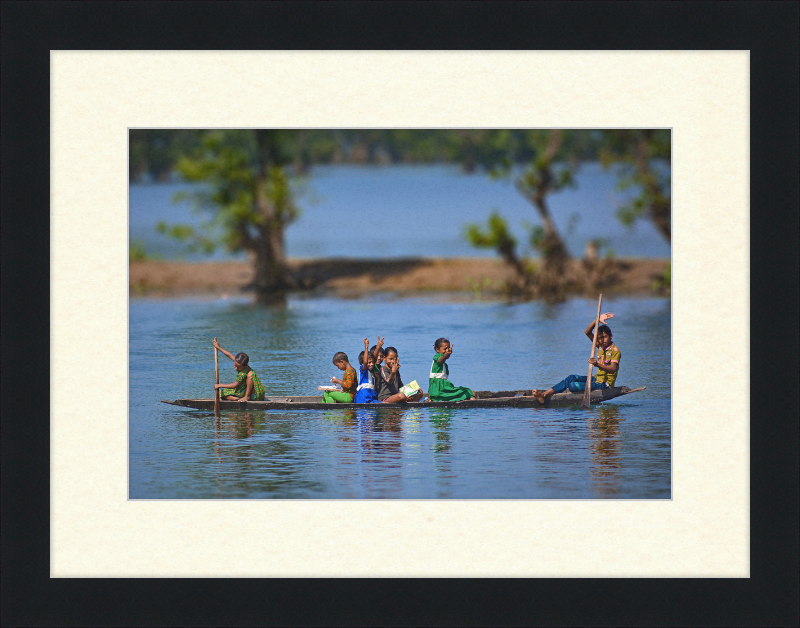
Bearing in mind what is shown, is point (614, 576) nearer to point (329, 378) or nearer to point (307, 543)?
point (307, 543)

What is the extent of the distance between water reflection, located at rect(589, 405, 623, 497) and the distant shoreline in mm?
11628

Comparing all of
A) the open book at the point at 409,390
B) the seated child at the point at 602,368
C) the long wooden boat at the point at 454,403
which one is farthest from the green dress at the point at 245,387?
the seated child at the point at 602,368

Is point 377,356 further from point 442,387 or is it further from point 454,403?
point 454,403

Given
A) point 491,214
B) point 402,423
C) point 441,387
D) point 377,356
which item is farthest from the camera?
point 491,214

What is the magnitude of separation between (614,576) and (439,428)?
13.2 ft

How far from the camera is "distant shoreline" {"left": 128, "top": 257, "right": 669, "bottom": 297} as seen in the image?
29000 millimetres

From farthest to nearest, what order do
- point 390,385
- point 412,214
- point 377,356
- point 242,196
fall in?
1. point 412,214
2. point 242,196
3. point 390,385
4. point 377,356

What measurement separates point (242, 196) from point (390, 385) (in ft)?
35.6

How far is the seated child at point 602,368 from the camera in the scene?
1716 cm

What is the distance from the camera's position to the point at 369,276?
30.3 metres

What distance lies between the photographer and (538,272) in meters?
27.9

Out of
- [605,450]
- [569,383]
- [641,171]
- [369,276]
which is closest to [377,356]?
[569,383]

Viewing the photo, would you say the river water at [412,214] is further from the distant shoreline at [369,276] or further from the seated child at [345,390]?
the seated child at [345,390]

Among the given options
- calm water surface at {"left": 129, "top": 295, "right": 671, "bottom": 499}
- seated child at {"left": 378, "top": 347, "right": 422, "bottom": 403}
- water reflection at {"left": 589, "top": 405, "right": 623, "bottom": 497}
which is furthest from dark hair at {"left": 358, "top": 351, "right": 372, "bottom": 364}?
water reflection at {"left": 589, "top": 405, "right": 623, "bottom": 497}
